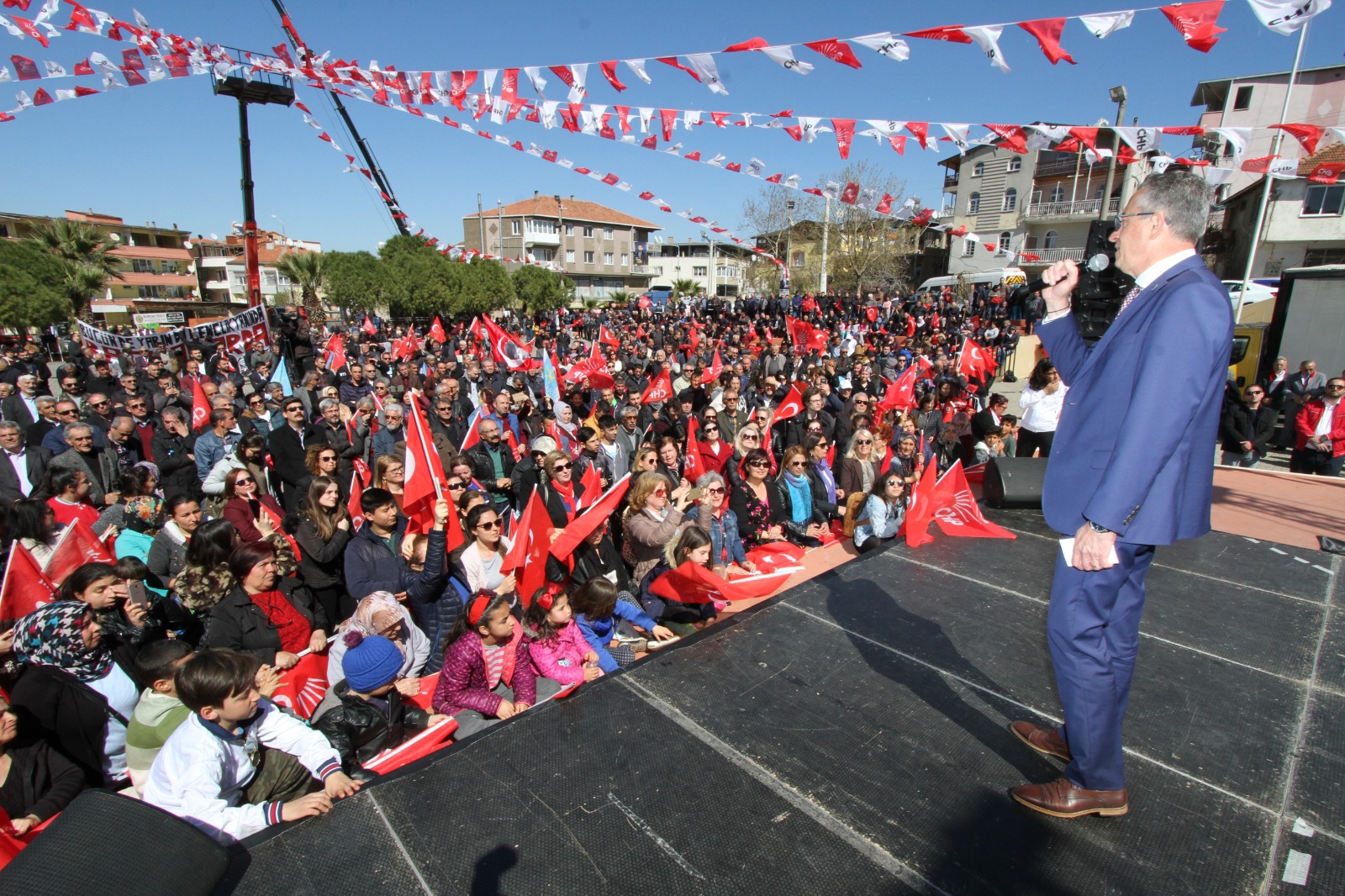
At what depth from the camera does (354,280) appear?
42656 mm

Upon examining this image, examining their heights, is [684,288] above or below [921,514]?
above

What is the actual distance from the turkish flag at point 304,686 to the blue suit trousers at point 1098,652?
4.02m

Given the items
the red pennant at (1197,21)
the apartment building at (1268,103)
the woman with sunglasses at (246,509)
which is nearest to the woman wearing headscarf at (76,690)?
the woman with sunglasses at (246,509)

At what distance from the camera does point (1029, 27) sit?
5.28m

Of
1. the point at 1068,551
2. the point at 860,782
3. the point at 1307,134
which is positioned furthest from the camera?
the point at 1307,134

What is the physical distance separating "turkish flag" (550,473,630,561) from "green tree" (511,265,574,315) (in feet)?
162

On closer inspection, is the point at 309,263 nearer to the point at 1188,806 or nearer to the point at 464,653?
the point at 464,653

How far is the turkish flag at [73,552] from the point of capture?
4152 millimetres

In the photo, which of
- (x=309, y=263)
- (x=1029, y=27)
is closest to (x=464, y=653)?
(x=1029, y=27)

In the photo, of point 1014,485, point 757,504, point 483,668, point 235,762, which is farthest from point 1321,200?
point 235,762

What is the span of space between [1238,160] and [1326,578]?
5432 millimetres

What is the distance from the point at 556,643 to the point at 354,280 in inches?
1759

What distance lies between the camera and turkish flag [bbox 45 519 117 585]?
415cm

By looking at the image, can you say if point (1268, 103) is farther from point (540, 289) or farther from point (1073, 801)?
point (540, 289)
